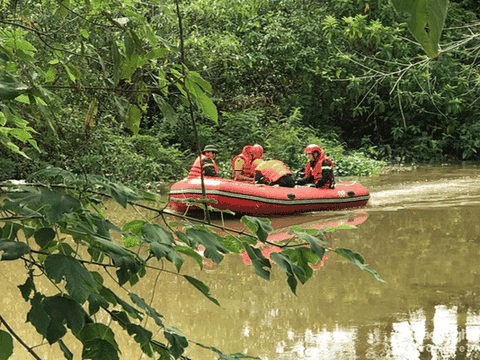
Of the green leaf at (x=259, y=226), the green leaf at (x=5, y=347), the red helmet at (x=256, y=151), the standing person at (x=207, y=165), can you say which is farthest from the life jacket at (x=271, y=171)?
the green leaf at (x=5, y=347)

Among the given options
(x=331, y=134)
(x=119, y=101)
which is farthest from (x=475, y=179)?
(x=119, y=101)

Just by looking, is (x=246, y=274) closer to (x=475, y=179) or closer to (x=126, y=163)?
(x=126, y=163)

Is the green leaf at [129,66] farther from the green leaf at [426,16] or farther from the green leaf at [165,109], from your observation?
the green leaf at [426,16]

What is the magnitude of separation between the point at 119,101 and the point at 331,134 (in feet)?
62.7

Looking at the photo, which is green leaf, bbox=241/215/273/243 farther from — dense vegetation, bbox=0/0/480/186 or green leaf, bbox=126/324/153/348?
dense vegetation, bbox=0/0/480/186

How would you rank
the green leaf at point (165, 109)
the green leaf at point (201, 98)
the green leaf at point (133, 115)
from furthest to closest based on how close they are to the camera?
the green leaf at point (133, 115), the green leaf at point (165, 109), the green leaf at point (201, 98)

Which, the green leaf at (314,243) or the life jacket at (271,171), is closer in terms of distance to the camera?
the green leaf at (314,243)

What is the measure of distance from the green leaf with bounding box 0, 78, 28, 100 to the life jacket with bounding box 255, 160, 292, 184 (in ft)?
37.9

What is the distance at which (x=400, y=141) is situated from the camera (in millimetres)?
21984

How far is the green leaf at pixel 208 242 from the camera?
1621 mm

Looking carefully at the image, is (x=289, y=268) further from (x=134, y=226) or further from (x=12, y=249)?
(x=12, y=249)

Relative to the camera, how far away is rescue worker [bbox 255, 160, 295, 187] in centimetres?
1305

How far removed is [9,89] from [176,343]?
2.13 ft

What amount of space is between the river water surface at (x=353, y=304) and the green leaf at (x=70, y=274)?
4292 millimetres
